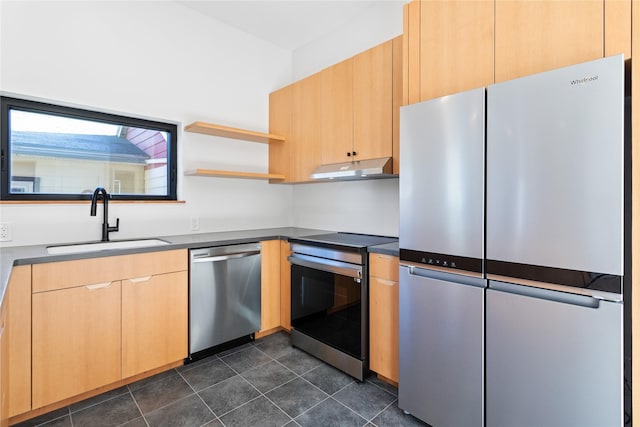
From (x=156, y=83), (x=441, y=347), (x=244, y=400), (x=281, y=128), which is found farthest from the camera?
(x=281, y=128)

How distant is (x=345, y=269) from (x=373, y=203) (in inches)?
31.6

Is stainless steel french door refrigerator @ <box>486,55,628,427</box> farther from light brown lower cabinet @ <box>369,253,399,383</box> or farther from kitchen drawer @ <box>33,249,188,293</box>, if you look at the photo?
kitchen drawer @ <box>33,249,188,293</box>

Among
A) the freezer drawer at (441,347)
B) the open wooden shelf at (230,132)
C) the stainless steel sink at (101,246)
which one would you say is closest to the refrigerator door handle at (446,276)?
the freezer drawer at (441,347)

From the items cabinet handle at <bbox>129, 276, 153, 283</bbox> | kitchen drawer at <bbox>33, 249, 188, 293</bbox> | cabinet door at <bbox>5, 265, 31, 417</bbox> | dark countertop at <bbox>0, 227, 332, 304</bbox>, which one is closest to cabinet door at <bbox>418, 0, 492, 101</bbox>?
dark countertop at <bbox>0, 227, 332, 304</bbox>

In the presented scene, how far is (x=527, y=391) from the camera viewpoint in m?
1.35

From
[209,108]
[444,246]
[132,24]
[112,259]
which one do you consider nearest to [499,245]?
[444,246]

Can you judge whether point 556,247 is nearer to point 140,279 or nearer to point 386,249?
point 386,249

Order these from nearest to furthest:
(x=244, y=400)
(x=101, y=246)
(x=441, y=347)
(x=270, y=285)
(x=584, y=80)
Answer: (x=584, y=80) < (x=441, y=347) < (x=244, y=400) < (x=101, y=246) < (x=270, y=285)

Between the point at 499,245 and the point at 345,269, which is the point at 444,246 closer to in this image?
the point at 499,245

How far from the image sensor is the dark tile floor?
69.4 inches

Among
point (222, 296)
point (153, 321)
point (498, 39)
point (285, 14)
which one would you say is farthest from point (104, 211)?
point (498, 39)

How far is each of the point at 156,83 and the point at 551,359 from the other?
3.09m

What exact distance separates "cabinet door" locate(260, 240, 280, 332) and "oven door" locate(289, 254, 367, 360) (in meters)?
0.22

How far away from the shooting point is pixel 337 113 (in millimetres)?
2635
